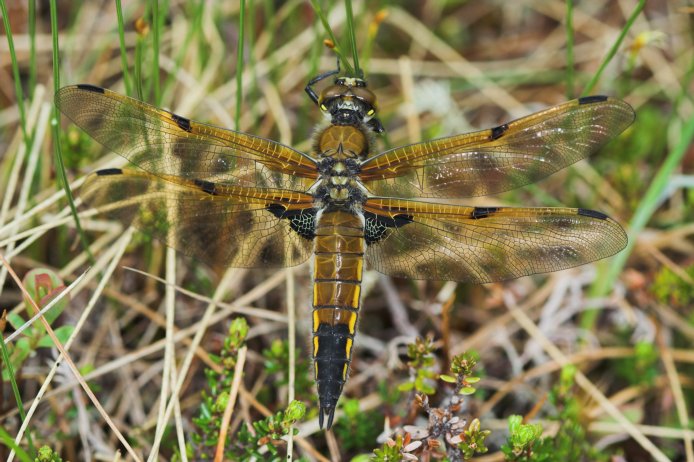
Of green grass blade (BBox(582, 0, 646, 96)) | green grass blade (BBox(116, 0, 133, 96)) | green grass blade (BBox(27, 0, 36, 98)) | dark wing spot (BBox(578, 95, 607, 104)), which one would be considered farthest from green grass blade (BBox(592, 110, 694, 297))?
green grass blade (BBox(27, 0, 36, 98))

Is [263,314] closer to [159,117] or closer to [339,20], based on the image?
[159,117]

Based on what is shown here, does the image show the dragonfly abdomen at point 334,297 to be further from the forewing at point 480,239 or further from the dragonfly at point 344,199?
the forewing at point 480,239

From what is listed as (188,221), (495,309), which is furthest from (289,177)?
(495,309)

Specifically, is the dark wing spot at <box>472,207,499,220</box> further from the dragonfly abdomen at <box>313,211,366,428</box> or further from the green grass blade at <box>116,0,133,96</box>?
the green grass blade at <box>116,0,133,96</box>

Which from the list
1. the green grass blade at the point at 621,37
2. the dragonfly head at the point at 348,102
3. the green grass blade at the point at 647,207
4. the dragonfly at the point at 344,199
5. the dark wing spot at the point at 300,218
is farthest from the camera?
the green grass blade at the point at 647,207

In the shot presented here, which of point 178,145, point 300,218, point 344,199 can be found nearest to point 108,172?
point 178,145

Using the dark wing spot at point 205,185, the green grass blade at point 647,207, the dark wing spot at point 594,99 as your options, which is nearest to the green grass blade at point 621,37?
the dark wing spot at point 594,99

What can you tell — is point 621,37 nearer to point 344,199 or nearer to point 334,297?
point 344,199
